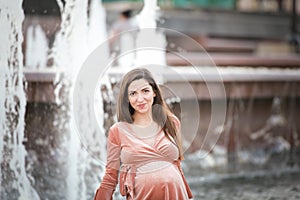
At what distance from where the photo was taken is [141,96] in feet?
9.41

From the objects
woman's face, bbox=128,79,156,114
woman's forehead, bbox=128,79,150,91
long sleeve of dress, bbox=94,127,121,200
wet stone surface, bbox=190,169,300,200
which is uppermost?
woman's forehead, bbox=128,79,150,91

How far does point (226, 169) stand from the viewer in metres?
6.51

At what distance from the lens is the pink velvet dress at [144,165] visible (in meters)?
2.82

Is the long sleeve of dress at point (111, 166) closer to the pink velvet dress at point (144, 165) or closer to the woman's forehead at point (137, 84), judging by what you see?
the pink velvet dress at point (144, 165)

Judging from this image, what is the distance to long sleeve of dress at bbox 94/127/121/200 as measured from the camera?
2889mm

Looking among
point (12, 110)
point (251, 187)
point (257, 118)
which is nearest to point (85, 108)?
point (12, 110)

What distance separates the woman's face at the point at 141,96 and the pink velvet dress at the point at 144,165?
9cm

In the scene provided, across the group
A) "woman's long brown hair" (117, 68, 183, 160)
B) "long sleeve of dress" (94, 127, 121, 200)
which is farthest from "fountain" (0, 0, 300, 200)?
"long sleeve of dress" (94, 127, 121, 200)

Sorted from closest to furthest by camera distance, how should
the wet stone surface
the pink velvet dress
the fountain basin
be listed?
1. the pink velvet dress
2. the wet stone surface
3. the fountain basin

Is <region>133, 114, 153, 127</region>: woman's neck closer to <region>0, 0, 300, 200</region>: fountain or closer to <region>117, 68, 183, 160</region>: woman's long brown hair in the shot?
<region>117, 68, 183, 160</region>: woman's long brown hair

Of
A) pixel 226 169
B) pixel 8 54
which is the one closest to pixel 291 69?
pixel 226 169

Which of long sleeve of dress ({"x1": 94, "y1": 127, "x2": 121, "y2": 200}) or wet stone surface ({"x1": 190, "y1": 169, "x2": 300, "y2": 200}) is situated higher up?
long sleeve of dress ({"x1": 94, "y1": 127, "x2": 121, "y2": 200})

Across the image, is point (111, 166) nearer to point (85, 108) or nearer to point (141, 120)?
point (141, 120)

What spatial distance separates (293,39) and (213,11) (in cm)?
200
